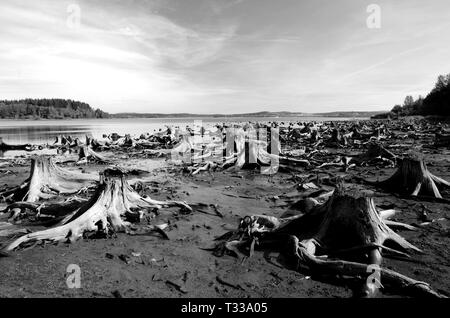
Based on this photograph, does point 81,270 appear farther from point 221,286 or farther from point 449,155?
point 449,155

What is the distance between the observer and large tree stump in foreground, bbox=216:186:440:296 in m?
4.44

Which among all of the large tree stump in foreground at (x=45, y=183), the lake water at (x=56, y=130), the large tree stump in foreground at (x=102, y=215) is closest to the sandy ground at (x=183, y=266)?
the large tree stump in foreground at (x=102, y=215)

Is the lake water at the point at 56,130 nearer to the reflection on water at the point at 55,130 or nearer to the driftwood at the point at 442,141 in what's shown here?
the reflection on water at the point at 55,130

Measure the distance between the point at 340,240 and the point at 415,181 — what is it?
17.7ft

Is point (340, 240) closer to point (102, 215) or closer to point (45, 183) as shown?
point (102, 215)

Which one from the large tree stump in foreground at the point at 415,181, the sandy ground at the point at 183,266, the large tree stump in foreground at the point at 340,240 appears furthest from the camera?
the large tree stump in foreground at the point at 415,181

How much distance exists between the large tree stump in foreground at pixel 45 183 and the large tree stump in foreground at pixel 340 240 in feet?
21.7

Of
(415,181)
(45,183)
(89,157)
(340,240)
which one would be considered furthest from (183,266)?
(89,157)

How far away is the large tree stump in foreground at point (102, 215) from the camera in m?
5.94

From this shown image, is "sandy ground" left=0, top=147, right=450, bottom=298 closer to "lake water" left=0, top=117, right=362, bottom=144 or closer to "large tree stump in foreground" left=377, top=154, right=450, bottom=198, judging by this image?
"large tree stump in foreground" left=377, top=154, right=450, bottom=198

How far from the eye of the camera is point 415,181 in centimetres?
927

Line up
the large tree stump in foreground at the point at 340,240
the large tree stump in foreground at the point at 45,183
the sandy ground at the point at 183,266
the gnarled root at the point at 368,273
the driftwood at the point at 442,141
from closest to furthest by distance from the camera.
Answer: the gnarled root at the point at 368,273 → the sandy ground at the point at 183,266 → the large tree stump in foreground at the point at 340,240 → the large tree stump in foreground at the point at 45,183 → the driftwood at the point at 442,141

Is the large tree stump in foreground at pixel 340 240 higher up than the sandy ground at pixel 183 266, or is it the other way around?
the large tree stump in foreground at pixel 340 240
